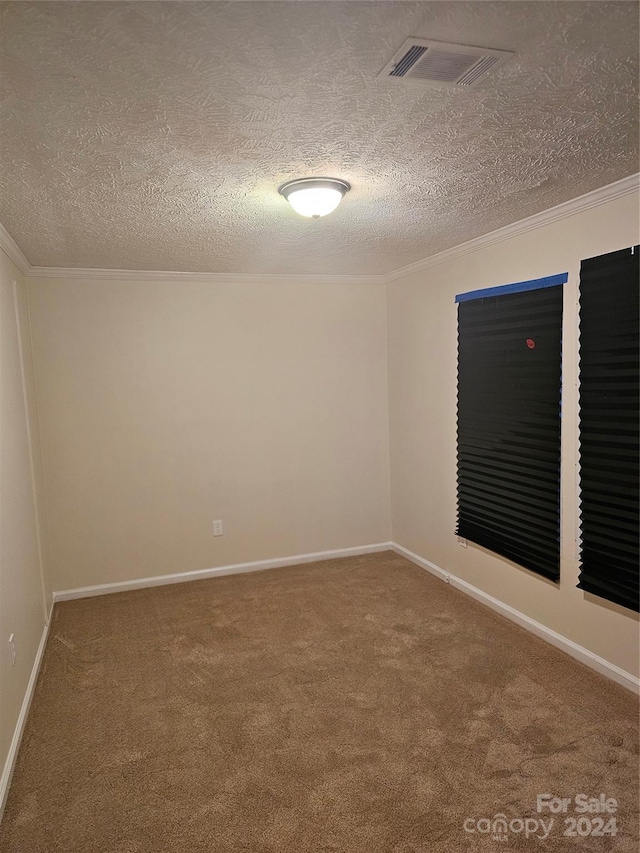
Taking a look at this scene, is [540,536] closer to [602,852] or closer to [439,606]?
[439,606]

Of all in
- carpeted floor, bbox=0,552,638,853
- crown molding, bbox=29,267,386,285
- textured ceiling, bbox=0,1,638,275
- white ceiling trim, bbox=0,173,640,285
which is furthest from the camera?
crown molding, bbox=29,267,386,285

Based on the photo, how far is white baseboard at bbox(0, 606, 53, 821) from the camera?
2.25m

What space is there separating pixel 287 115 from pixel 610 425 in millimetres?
2071

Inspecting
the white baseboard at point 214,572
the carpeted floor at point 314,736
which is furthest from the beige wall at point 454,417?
the white baseboard at point 214,572

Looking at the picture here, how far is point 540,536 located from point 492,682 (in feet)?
2.86

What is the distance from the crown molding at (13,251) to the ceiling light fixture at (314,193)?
1548mm

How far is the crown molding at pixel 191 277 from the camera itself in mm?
4066

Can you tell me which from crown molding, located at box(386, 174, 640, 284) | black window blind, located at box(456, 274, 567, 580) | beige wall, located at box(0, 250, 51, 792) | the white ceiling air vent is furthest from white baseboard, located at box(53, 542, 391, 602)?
the white ceiling air vent

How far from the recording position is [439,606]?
12.8 feet

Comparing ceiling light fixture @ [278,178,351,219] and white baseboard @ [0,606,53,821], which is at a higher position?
ceiling light fixture @ [278,178,351,219]

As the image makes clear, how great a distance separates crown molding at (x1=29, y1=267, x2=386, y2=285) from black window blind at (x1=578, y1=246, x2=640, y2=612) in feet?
7.39

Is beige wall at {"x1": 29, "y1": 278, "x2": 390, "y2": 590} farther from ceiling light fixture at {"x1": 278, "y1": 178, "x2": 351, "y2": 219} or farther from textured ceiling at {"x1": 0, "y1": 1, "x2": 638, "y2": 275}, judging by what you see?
ceiling light fixture at {"x1": 278, "y1": 178, "x2": 351, "y2": 219}

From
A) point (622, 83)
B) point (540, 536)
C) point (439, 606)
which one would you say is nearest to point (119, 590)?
point (439, 606)

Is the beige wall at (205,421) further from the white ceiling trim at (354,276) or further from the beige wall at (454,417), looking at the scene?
the beige wall at (454,417)
